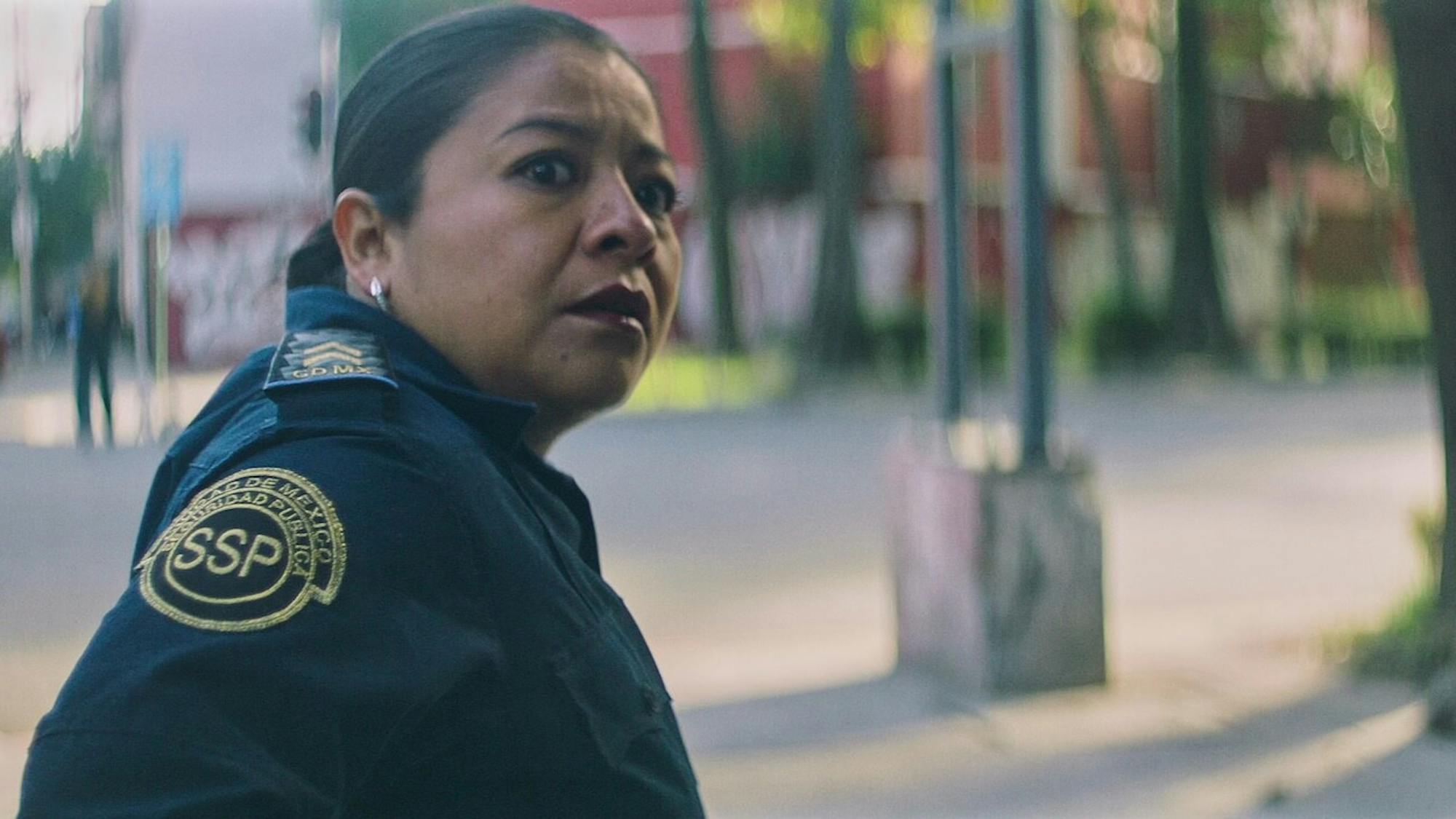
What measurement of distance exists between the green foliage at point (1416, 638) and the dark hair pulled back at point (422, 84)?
5049mm

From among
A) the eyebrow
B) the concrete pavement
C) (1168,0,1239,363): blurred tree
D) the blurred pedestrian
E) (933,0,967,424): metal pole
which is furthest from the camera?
(1168,0,1239,363): blurred tree

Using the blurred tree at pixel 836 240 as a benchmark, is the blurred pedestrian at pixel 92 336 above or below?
below

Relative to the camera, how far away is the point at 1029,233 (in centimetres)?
613

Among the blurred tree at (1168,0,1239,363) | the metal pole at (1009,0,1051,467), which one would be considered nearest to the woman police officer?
the metal pole at (1009,0,1051,467)

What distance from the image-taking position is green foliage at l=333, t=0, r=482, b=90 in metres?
1.94

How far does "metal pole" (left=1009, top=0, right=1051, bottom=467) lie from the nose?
181 inches

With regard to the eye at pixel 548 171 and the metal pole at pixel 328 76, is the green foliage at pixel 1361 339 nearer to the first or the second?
the metal pole at pixel 328 76

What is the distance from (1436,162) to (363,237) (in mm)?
4859

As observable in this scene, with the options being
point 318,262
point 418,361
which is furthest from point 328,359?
point 318,262

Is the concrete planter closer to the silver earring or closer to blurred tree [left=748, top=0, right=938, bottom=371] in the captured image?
the silver earring

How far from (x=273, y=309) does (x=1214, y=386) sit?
79.6 ft

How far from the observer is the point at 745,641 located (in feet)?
23.5

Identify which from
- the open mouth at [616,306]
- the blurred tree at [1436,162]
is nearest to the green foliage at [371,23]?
the open mouth at [616,306]

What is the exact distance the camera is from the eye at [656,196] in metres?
1.63
